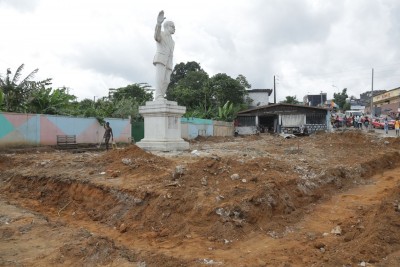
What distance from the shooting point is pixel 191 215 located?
5492 mm

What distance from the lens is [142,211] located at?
233 inches

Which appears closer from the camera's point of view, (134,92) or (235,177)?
(235,177)

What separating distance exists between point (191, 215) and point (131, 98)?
83.1ft

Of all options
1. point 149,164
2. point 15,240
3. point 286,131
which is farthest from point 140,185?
point 286,131

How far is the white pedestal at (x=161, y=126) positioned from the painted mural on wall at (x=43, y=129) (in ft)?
16.1

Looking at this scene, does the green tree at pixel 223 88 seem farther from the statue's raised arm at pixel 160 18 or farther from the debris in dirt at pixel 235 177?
the debris in dirt at pixel 235 177

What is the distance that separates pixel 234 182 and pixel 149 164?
244cm

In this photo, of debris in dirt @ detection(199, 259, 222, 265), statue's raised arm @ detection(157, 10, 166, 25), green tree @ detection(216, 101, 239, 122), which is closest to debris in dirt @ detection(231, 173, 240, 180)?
debris in dirt @ detection(199, 259, 222, 265)

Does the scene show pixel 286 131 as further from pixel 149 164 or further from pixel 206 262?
pixel 206 262

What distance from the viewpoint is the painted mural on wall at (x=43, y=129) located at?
1380 cm

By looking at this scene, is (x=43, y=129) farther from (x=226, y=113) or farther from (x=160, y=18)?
(x=226, y=113)

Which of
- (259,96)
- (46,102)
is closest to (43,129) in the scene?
(46,102)

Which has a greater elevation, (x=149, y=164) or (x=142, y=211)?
(x=149, y=164)

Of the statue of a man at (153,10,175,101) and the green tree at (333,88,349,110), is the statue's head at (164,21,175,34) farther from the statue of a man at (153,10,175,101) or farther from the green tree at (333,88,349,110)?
the green tree at (333,88,349,110)
